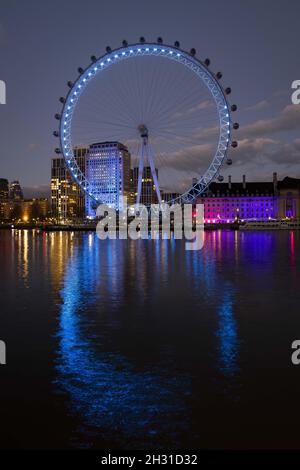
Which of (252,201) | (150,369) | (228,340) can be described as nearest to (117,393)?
(150,369)

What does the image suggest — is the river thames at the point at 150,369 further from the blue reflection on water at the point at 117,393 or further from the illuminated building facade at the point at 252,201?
the illuminated building facade at the point at 252,201

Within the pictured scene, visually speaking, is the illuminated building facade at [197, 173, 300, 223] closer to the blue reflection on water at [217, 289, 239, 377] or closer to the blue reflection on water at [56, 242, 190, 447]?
the blue reflection on water at [217, 289, 239, 377]

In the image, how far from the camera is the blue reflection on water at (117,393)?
20.5 feet

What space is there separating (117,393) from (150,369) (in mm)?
1269

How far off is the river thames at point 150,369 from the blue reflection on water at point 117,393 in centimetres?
2

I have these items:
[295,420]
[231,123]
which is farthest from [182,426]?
[231,123]

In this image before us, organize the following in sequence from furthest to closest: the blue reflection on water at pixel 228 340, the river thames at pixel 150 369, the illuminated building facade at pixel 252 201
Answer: the illuminated building facade at pixel 252 201 < the blue reflection on water at pixel 228 340 < the river thames at pixel 150 369

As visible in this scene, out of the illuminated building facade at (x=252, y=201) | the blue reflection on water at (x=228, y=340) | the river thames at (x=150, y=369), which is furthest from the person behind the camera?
the illuminated building facade at (x=252, y=201)

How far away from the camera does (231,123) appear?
54.2m

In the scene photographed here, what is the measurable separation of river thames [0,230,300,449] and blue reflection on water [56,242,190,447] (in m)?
0.02

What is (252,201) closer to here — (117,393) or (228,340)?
(228,340)

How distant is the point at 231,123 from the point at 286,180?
4183 inches

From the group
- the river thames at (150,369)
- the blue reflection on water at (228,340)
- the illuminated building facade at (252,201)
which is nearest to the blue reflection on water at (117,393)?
the river thames at (150,369)

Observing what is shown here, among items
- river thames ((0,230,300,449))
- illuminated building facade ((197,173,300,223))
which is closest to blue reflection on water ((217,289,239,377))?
river thames ((0,230,300,449))
